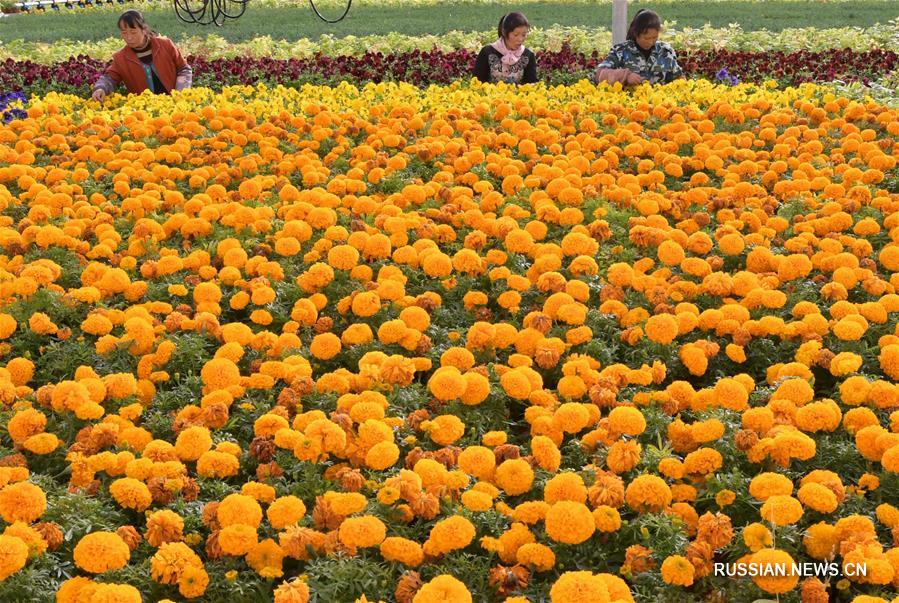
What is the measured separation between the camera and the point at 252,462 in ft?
8.84

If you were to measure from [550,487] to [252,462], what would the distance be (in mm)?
928

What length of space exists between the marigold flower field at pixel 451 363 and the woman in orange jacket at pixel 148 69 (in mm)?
2017

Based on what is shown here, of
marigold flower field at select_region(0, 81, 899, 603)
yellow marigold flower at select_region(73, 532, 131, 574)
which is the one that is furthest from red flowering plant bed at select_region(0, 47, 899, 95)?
yellow marigold flower at select_region(73, 532, 131, 574)

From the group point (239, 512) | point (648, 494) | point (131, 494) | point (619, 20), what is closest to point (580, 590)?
point (648, 494)

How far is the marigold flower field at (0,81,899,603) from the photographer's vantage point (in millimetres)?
2205

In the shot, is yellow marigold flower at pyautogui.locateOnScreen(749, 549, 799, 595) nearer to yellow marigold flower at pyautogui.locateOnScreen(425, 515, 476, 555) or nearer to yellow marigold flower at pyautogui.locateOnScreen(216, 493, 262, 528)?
yellow marigold flower at pyautogui.locateOnScreen(425, 515, 476, 555)

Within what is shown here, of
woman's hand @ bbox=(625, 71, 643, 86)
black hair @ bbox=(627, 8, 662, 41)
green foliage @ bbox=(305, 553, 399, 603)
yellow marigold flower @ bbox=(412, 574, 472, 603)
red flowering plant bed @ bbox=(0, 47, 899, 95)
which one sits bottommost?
green foliage @ bbox=(305, 553, 399, 603)

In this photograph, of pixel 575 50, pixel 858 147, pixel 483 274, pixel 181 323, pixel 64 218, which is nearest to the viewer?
pixel 181 323

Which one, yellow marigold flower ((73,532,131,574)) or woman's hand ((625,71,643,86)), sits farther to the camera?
woman's hand ((625,71,643,86))

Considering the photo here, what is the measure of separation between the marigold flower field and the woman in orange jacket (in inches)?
79.4

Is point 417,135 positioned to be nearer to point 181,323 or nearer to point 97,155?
point 97,155

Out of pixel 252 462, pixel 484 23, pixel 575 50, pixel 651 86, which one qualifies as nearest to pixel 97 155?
pixel 252 462

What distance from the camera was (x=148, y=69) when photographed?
7.74 metres

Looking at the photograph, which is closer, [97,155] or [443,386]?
[443,386]
